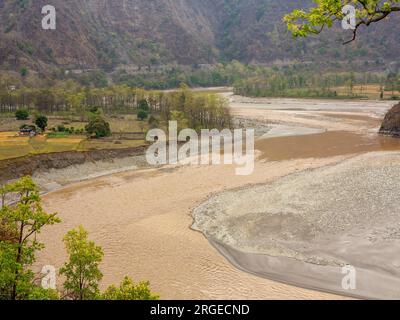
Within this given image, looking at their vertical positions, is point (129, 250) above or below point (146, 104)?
below

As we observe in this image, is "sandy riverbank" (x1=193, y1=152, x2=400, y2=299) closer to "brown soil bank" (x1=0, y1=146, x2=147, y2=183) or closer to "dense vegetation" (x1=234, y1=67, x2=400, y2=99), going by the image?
"brown soil bank" (x1=0, y1=146, x2=147, y2=183)

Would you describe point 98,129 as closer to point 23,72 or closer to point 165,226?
point 165,226

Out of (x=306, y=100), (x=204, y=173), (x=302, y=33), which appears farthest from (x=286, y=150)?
(x=306, y=100)

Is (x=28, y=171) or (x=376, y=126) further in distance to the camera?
(x=376, y=126)

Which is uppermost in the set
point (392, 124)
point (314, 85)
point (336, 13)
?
point (314, 85)

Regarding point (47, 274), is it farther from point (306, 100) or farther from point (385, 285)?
point (306, 100)

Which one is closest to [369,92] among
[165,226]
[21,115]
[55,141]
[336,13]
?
[21,115]

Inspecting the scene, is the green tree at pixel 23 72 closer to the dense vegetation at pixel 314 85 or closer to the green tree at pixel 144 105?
the dense vegetation at pixel 314 85
